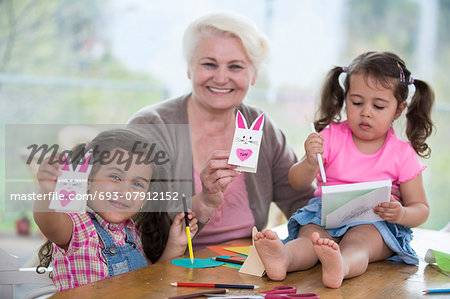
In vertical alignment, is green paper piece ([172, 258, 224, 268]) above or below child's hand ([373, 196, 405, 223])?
below

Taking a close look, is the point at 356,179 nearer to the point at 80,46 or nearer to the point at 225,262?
the point at 225,262

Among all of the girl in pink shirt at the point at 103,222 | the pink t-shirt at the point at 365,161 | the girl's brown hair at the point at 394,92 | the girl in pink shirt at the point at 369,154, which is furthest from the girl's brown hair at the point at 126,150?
the girl's brown hair at the point at 394,92

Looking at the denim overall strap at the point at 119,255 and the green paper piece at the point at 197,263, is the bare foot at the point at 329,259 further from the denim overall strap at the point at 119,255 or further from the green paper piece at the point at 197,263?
the denim overall strap at the point at 119,255

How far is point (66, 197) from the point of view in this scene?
132cm

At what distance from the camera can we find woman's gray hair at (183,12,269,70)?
2.00m

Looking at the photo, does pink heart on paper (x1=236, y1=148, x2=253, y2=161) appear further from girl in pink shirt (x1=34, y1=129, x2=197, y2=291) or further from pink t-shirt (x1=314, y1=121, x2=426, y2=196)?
pink t-shirt (x1=314, y1=121, x2=426, y2=196)

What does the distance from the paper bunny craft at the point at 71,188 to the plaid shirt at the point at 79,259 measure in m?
0.03

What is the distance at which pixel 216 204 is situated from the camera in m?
1.70

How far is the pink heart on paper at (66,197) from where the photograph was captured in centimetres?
131

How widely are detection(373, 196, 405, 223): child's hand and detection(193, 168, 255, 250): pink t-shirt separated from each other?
1.98 ft

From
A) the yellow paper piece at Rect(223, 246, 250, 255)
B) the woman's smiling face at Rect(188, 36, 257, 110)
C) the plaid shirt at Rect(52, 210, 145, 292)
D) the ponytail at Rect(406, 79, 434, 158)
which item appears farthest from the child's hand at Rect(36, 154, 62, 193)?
the ponytail at Rect(406, 79, 434, 158)

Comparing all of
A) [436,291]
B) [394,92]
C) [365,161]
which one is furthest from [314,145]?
[436,291]

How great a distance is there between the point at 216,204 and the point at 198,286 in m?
0.46

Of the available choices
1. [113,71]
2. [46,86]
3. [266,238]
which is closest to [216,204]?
[266,238]
